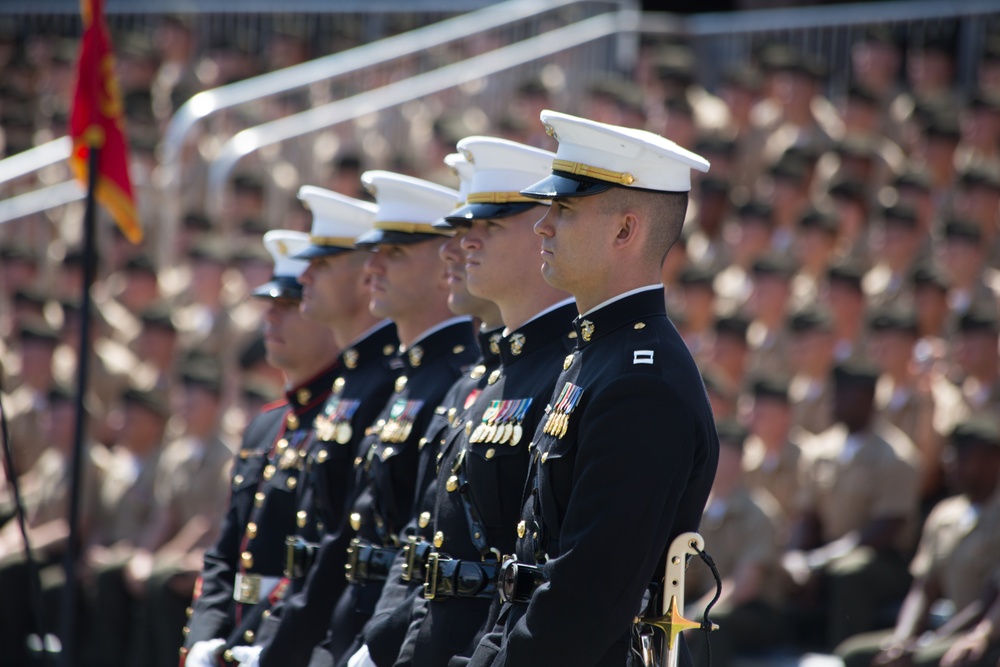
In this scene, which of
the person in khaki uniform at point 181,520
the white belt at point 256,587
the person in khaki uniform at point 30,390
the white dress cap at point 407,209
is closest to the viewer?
the white dress cap at point 407,209

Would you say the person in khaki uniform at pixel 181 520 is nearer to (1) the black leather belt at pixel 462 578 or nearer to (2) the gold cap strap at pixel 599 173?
(1) the black leather belt at pixel 462 578

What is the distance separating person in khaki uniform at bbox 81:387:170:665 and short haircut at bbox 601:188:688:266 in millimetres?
4773

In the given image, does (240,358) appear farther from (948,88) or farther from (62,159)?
(948,88)

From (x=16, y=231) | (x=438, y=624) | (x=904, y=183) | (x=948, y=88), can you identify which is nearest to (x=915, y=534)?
(x=904, y=183)

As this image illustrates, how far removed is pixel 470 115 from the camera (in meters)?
10.7

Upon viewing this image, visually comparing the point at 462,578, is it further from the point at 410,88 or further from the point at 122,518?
the point at 410,88

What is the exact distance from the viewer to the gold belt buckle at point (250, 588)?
13.4 ft

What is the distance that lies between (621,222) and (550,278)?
0.18 meters

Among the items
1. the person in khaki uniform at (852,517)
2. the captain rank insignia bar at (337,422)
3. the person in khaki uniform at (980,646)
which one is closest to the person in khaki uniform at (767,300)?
the person in khaki uniform at (852,517)

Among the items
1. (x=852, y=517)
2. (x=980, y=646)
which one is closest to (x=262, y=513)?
(x=980, y=646)

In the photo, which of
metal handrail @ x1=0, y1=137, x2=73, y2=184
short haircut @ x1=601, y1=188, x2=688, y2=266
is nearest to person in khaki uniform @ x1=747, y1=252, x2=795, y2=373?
short haircut @ x1=601, y1=188, x2=688, y2=266

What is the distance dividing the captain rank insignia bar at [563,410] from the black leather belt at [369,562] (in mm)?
941

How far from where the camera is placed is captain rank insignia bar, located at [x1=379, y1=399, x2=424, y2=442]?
11.8 feet

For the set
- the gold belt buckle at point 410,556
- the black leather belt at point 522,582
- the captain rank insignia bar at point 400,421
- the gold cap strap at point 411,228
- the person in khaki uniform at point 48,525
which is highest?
the gold cap strap at point 411,228
